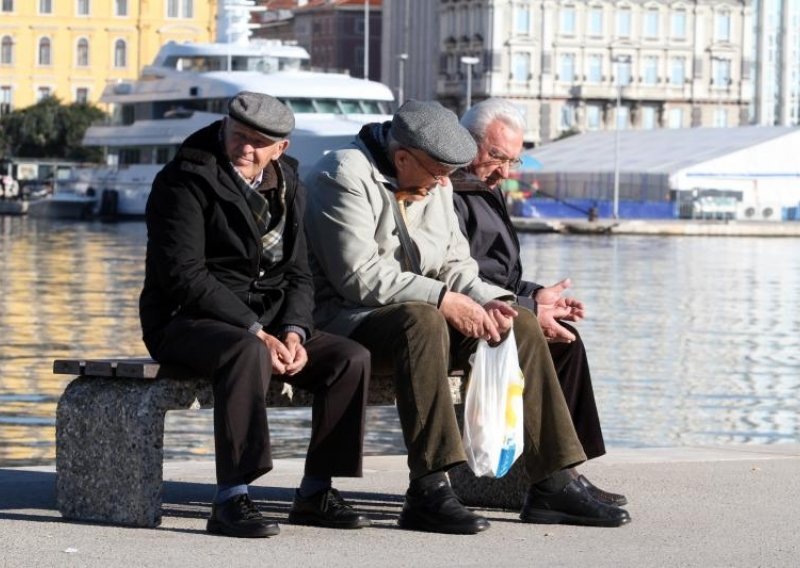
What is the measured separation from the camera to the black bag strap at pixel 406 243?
5968mm

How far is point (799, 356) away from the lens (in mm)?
16500

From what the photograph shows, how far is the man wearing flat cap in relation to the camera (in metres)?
5.56

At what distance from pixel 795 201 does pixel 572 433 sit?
6545 centimetres

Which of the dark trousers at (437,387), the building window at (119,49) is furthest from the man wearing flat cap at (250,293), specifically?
the building window at (119,49)

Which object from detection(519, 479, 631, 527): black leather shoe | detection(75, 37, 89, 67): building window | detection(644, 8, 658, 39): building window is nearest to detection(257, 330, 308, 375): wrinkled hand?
detection(519, 479, 631, 527): black leather shoe

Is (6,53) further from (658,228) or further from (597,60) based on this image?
(658,228)

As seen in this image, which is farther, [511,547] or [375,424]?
[375,424]

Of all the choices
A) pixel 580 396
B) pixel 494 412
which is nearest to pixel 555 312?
pixel 580 396

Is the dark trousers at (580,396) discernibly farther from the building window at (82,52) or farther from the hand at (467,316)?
the building window at (82,52)

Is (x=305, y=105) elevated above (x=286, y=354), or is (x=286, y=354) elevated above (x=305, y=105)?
(x=305, y=105)

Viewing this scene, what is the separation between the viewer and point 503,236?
6.51 m

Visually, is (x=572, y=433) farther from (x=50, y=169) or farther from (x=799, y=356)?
(x=50, y=169)

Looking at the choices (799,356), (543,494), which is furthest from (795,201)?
(543,494)

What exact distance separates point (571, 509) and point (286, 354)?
0.94 metres
